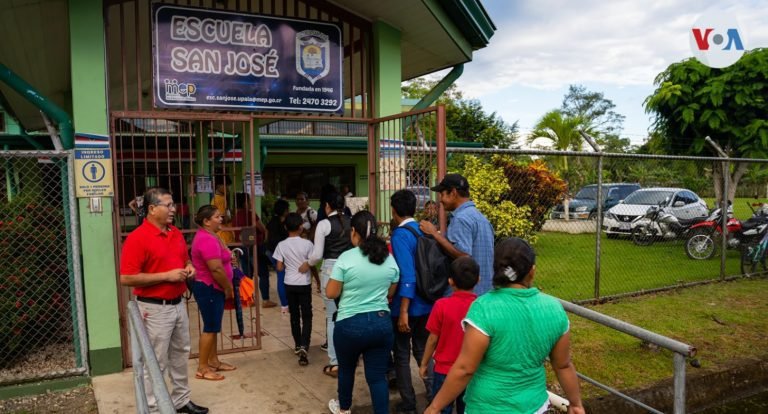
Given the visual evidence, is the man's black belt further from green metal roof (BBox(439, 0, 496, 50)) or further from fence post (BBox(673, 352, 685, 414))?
green metal roof (BBox(439, 0, 496, 50))

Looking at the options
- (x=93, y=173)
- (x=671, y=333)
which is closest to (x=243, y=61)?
(x=93, y=173)

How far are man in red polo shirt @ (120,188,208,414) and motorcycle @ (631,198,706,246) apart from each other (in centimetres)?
908

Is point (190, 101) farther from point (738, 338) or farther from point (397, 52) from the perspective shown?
point (738, 338)

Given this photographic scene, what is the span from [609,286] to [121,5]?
838 cm

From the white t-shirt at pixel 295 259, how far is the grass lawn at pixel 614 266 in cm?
482

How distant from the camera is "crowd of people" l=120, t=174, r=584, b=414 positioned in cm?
240

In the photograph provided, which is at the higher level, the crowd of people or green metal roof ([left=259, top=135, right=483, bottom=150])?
green metal roof ([left=259, top=135, right=483, bottom=150])

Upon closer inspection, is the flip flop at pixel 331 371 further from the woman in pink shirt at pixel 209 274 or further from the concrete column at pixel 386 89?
the concrete column at pixel 386 89

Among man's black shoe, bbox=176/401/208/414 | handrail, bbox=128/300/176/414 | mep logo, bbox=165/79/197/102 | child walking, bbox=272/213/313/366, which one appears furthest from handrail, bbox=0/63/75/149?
man's black shoe, bbox=176/401/208/414

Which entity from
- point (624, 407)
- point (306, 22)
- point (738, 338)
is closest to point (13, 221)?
→ point (306, 22)

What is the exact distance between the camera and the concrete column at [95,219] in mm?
4945

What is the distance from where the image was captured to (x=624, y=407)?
5.10m

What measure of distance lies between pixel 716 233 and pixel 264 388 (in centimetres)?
952

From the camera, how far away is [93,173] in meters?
5.02
